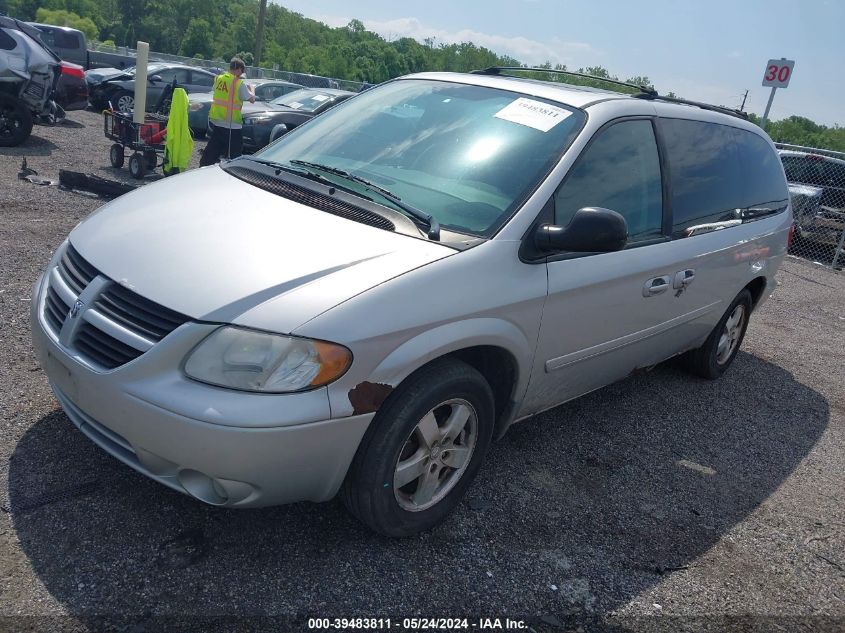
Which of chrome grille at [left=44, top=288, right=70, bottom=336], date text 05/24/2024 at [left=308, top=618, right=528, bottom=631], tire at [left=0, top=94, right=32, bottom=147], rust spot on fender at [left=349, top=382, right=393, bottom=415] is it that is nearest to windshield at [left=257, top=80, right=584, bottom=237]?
rust spot on fender at [left=349, top=382, right=393, bottom=415]

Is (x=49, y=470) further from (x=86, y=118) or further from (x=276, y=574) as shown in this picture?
(x=86, y=118)

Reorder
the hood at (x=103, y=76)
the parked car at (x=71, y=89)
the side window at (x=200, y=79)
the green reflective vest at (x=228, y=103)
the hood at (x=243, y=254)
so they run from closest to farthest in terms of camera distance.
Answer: the hood at (x=243, y=254), the green reflective vest at (x=228, y=103), the parked car at (x=71, y=89), the hood at (x=103, y=76), the side window at (x=200, y=79)

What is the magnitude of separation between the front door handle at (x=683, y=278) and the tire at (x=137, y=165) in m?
8.15

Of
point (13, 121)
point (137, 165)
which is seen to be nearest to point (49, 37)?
point (13, 121)

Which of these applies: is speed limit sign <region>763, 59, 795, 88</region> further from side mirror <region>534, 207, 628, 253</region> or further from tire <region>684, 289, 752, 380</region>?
side mirror <region>534, 207, 628, 253</region>

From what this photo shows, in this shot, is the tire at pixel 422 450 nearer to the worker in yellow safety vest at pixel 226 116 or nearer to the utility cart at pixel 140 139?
the worker in yellow safety vest at pixel 226 116

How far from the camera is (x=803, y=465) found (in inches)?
171

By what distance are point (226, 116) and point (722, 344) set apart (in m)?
7.04

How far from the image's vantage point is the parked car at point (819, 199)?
1244 cm

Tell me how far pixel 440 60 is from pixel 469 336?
9741 cm

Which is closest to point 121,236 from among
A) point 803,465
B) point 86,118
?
point 803,465

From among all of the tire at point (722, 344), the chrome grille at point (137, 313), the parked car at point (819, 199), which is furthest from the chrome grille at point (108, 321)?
the parked car at point (819, 199)

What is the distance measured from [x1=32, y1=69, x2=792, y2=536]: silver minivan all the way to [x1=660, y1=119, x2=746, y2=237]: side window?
19mm

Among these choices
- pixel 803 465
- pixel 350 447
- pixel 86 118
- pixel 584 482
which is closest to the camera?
pixel 350 447
